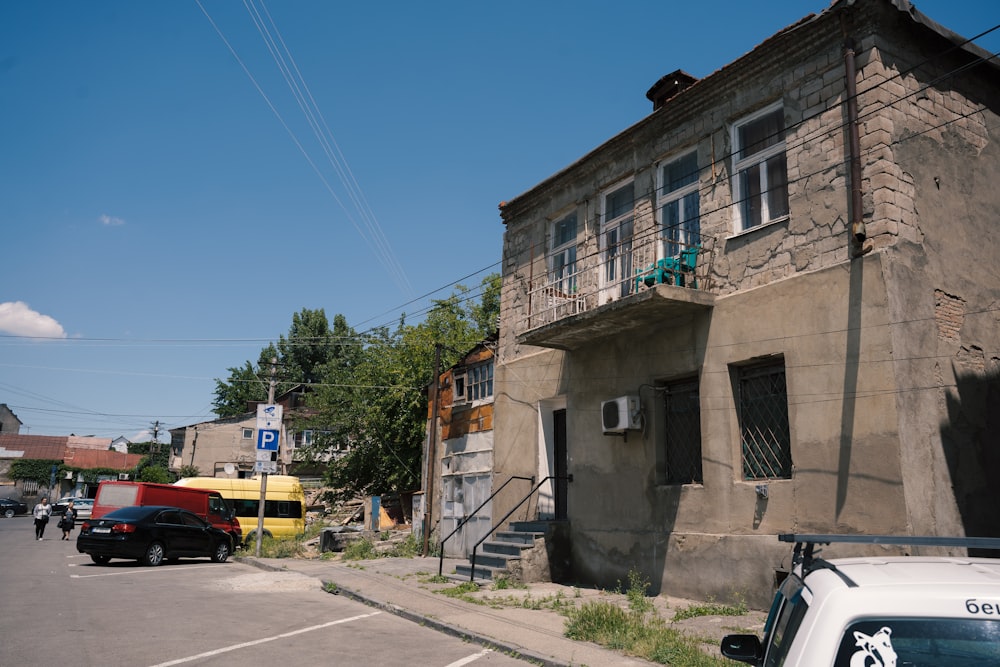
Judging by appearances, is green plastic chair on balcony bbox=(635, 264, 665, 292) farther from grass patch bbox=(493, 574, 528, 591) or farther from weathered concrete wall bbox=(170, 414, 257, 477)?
weathered concrete wall bbox=(170, 414, 257, 477)

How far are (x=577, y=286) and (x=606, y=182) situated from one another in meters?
2.22

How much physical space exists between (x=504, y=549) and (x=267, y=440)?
9078 mm

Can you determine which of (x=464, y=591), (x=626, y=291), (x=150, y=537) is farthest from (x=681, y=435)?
(x=150, y=537)

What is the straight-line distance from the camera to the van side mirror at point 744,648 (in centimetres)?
325

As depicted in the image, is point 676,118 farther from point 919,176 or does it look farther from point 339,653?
point 339,653

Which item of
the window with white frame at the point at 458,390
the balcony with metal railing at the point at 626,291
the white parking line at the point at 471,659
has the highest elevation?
the balcony with metal railing at the point at 626,291

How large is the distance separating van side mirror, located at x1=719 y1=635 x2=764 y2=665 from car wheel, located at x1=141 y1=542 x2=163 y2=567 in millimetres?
16855

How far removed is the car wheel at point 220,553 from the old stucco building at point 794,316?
10.3m

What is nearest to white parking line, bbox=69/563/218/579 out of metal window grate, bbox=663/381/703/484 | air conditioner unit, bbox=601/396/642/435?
air conditioner unit, bbox=601/396/642/435

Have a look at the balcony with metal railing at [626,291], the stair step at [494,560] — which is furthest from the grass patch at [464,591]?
the balcony with metal railing at [626,291]

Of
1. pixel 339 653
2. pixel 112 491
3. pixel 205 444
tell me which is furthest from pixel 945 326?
pixel 205 444

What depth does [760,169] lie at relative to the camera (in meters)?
11.3

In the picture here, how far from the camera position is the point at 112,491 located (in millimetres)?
22219

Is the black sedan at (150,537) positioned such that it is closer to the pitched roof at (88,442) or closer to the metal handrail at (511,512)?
the metal handrail at (511,512)
